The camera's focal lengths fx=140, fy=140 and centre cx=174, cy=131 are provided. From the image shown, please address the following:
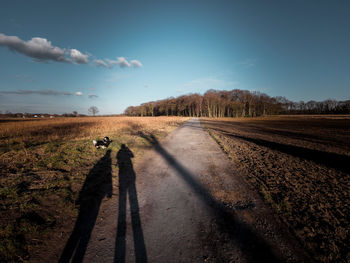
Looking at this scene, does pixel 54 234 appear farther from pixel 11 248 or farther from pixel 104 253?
pixel 104 253

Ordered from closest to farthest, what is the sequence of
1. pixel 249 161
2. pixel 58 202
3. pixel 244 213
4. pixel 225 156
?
pixel 244 213 → pixel 58 202 → pixel 249 161 → pixel 225 156

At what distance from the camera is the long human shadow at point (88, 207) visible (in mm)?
2195

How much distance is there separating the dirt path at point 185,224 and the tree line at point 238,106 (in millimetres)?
69962

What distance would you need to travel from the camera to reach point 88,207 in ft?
10.7

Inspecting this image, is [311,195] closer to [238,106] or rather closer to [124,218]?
[124,218]

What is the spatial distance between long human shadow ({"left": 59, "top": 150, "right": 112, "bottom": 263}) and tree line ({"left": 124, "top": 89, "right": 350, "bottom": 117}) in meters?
70.0

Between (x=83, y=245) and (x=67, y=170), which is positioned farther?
(x=67, y=170)

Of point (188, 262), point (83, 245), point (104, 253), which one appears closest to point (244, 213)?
point (188, 262)

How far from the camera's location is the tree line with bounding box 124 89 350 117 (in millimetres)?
71206

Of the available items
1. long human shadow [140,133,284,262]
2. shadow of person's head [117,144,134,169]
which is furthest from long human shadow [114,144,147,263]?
long human shadow [140,133,284,262]

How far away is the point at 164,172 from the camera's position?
17.0 feet

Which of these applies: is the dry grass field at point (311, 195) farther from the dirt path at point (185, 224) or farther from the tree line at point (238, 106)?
the tree line at point (238, 106)

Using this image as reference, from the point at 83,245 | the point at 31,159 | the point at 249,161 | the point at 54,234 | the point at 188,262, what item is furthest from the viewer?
the point at 249,161

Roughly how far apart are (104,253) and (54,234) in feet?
3.74
